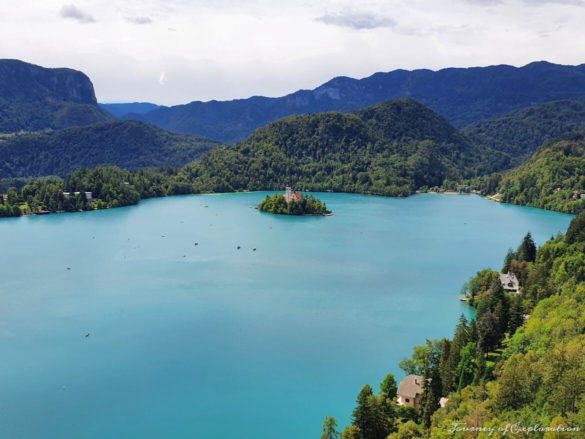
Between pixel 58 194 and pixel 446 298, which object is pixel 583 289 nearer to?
pixel 446 298

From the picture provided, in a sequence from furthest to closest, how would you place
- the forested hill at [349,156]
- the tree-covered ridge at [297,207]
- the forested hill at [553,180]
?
1. the forested hill at [349,156]
2. the forested hill at [553,180]
3. the tree-covered ridge at [297,207]

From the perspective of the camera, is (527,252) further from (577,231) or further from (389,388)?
(389,388)

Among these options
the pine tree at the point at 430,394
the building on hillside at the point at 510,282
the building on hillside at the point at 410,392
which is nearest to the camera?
the pine tree at the point at 430,394

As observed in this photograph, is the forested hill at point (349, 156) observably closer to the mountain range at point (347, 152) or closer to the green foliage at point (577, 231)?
the mountain range at point (347, 152)

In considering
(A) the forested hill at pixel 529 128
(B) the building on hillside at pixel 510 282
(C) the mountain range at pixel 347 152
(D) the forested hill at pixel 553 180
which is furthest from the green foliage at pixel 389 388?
(A) the forested hill at pixel 529 128

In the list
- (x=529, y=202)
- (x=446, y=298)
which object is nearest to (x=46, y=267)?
(x=446, y=298)
